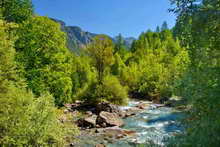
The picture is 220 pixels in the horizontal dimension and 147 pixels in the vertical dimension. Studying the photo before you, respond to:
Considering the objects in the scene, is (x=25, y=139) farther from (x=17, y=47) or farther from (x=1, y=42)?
(x=17, y=47)

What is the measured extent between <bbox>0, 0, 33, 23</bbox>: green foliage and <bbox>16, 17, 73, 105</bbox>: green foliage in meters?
0.64

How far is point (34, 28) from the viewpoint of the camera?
72.0 feet

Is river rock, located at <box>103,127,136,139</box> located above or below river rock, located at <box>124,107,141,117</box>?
below

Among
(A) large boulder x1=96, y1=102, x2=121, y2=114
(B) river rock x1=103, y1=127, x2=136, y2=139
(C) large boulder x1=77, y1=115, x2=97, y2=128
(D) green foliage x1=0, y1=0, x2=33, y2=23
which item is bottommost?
(B) river rock x1=103, y1=127, x2=136, y2=139

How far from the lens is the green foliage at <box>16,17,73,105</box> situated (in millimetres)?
20688

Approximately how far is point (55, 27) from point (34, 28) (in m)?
2.23

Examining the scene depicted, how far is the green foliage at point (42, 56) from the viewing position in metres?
20.7

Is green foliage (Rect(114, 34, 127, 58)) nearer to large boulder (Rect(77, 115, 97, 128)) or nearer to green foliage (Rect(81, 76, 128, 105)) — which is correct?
green foliage (Rect(81, 76, 128, 105))

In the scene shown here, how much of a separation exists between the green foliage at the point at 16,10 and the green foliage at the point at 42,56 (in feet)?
2.10

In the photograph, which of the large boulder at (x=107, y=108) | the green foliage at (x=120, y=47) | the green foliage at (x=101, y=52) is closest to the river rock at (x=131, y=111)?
the large boulder at (x=107, y=108)

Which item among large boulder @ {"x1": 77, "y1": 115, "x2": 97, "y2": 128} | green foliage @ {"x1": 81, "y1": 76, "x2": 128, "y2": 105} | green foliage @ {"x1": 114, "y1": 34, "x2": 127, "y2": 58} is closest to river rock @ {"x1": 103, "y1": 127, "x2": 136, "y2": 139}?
large boulder @ {"x1": 77, "y1": 115, "x2": 97, "y2": 128}

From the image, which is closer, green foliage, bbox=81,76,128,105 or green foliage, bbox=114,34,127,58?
green foliage, bbox=81,76,128,105

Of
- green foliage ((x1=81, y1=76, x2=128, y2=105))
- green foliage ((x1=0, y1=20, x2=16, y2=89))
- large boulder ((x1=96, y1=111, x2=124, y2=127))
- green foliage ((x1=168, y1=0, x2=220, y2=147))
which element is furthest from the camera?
green foliage ((x1=81, y1=76, x2=128, y2=105))

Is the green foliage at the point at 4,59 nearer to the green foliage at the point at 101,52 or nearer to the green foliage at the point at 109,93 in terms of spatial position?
the green foliage at the point at 109,93
